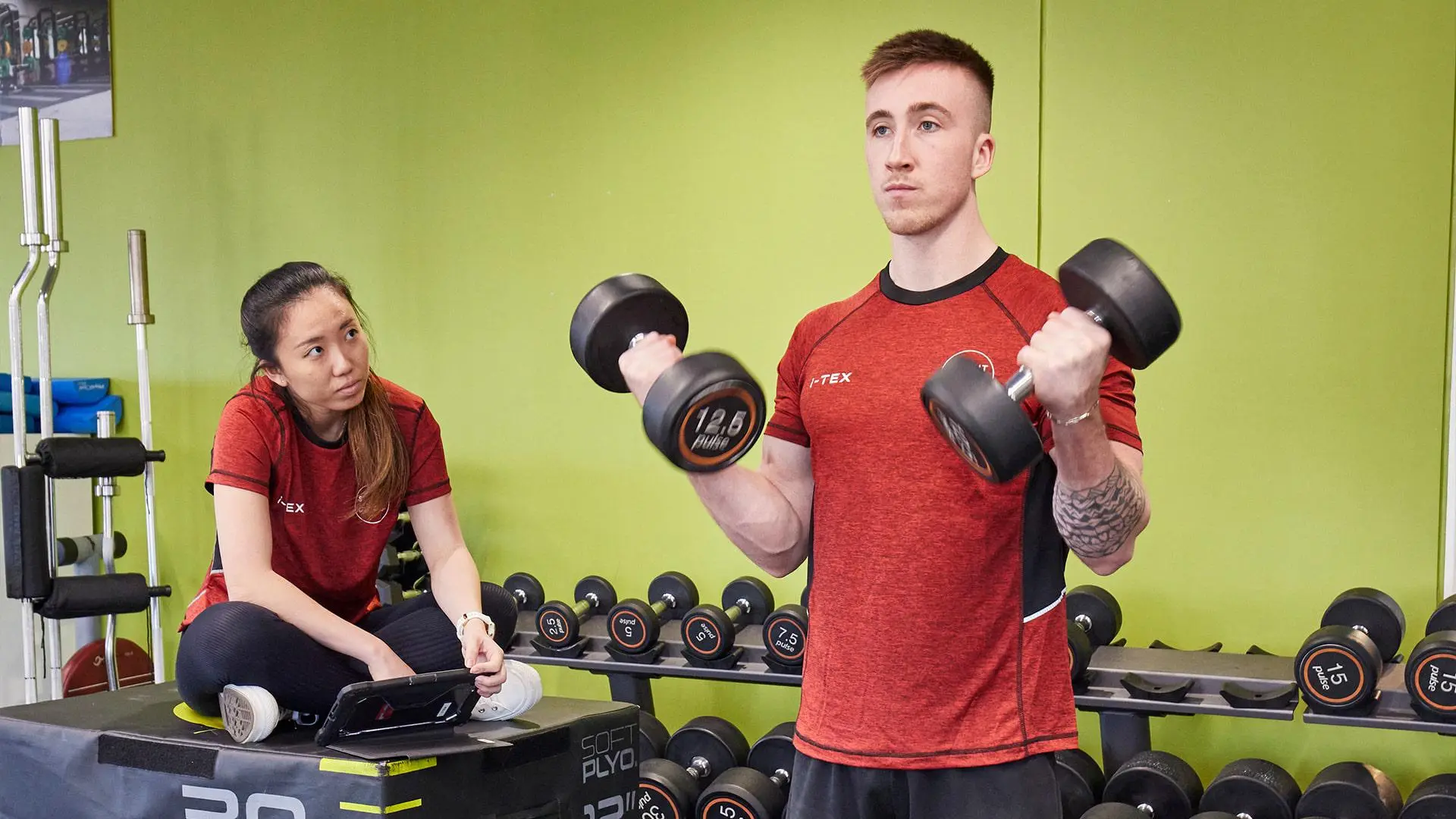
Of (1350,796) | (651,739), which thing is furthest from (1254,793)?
(651,739)

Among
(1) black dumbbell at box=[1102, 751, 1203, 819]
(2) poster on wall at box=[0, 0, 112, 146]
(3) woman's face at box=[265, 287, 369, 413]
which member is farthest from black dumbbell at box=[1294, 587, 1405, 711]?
(2) poster on wall at box=[0, 0, 112, 146]

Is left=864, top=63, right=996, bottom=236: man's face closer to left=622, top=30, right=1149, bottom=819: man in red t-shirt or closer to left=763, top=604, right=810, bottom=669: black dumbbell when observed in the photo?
left=622, top=30, right=1149, bottom=819: man in red t-shirt

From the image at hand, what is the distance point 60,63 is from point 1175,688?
3695 millimetres

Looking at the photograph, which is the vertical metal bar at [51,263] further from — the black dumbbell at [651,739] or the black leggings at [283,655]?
the black dumbbell at [651,739]

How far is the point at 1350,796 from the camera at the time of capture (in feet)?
7.65

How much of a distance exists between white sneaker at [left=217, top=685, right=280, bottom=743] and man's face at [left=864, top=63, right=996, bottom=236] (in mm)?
1220

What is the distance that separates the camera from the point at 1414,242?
2.64 metres

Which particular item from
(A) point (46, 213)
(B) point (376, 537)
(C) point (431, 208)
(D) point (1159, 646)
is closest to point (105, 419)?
(A) point (46, 213)

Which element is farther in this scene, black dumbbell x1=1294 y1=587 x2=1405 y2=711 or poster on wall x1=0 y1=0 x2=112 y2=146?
poster on wall x1=0 y1=0 x2=112 y2=146

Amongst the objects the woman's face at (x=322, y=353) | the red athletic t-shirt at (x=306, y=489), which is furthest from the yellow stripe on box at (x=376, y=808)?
the woman's face at (x=322, y=353)

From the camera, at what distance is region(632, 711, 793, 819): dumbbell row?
2.57m

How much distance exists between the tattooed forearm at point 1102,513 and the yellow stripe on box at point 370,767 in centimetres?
103

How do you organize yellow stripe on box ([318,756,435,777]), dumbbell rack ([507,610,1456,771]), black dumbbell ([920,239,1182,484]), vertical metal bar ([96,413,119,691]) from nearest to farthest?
black dumbbell ([920,239,1182,484]) < yellow stripe on box ([318,756,435,777]) < dumbbell rack ([507,610,1456,771]) < vertical metal bar ([96,413,119,691])

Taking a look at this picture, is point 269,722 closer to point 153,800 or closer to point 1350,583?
point 153,800
